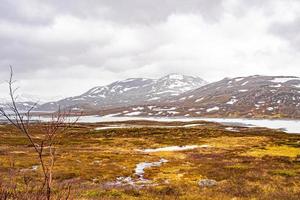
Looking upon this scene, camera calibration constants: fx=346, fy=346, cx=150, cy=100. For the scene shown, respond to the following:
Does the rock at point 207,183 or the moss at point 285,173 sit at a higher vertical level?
the rock at point 207,183

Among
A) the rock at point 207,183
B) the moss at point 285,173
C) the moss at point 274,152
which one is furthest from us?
the moss at point 274,152

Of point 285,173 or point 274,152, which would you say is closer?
point 285,173

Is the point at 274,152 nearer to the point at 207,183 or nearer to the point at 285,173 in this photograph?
the point at 285,173

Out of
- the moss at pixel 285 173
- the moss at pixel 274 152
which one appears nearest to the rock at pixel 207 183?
the moss at pixel 285 173

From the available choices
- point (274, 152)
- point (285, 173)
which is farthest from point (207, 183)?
point (274, 152)

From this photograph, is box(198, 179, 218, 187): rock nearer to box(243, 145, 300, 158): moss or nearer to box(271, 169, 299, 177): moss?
box(271, 169, 299, 177): moss

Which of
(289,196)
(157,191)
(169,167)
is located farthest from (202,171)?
(289,196)

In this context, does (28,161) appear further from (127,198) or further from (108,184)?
(127,198)

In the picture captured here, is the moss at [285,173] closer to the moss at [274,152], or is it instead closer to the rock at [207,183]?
the rock at [207,183]

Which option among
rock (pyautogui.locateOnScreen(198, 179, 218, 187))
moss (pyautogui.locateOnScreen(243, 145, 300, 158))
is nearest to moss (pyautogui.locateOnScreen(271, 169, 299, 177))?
rock (pyautogui.locateOnScreen(198, 179, 218, 187))

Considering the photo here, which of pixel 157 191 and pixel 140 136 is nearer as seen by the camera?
pixel 157 191

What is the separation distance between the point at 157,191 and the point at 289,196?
9.28 m

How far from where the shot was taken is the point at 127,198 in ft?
73.3

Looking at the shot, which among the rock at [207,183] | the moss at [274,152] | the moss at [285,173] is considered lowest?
the moss at [274,152]
